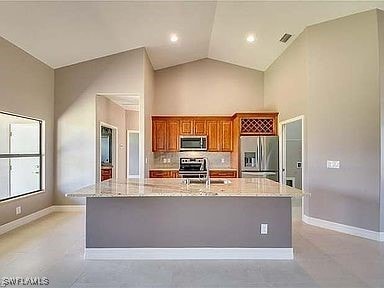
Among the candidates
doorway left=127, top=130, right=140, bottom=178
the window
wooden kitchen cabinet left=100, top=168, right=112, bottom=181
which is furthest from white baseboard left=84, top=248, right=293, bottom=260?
doorway left=127, top=130, right=140, bottom=178

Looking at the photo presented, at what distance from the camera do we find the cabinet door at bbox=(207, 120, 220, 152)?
26.6 ft

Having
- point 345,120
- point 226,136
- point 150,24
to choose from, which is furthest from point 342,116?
point 150,24

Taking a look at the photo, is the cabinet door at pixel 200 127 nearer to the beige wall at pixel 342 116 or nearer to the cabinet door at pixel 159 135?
the cabinet door at pixel 159 135

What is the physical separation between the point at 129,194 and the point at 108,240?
2.57ft

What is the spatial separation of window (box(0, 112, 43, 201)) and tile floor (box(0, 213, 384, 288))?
A: 46.1 inches

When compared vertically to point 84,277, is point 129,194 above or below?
above

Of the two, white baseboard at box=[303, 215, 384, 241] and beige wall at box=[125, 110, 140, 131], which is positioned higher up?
beige wall at box=[125, 110, 140, 131]

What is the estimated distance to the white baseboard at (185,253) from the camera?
3795 millimetres

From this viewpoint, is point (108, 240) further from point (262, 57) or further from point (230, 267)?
point (262, 57)

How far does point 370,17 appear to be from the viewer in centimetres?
476

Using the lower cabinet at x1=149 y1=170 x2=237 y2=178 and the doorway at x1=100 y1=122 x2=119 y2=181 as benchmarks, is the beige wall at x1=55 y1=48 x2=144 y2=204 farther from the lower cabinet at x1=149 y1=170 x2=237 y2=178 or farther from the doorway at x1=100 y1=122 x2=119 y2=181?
the doorway at x1=100 y1=122 x2=119 y2=181

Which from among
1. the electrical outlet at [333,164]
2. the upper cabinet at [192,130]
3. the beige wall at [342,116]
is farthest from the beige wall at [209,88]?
the electrical outlet at [333,164]

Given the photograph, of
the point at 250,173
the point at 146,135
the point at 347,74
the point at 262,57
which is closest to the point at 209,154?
the point at 250,173

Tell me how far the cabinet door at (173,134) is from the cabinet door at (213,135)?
783 millimetres
